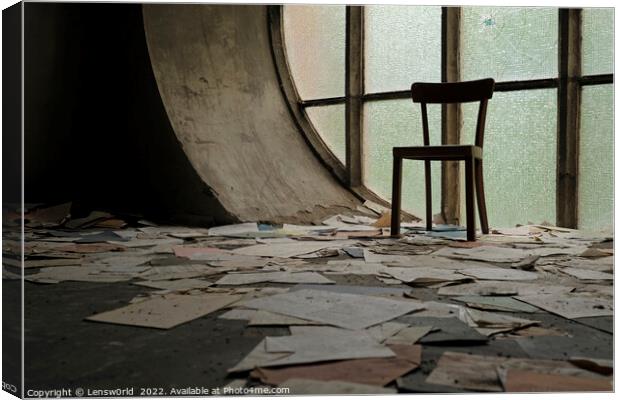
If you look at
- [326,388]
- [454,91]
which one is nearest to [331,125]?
[454,91]

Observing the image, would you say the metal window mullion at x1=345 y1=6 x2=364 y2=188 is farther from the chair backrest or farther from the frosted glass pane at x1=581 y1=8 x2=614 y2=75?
the frosted glass pane at x1=581 y1=8 x2=614 y2=75

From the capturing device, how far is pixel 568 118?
398cm

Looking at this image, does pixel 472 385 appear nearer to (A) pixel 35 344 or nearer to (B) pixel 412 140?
(A) pixel 35 344

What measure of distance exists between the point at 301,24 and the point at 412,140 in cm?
134

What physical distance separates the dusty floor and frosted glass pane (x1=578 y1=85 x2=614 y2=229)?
203 cm

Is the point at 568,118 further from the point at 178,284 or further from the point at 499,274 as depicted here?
the point at 178,284

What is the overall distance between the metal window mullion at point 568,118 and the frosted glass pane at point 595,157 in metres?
0.04

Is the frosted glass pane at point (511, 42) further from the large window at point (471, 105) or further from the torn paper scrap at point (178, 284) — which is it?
the torn paper scrap at point (178, 284)

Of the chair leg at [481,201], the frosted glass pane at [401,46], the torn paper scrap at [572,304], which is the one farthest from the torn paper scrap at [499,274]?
the frosted glass pane at [401,46]

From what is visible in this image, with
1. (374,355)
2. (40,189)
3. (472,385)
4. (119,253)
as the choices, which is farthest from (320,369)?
(40,189)

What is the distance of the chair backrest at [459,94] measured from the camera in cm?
380

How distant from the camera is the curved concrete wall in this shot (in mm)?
4305

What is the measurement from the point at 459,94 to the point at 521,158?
611 millimetres

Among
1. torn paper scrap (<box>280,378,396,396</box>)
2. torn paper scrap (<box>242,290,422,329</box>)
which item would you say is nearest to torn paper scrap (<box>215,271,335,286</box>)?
torn paper scrap (<box>242,290,422,329</box>)
